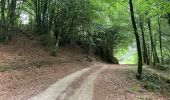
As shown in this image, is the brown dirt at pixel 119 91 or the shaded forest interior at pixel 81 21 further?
the shaded forest interior at pixel 81 21

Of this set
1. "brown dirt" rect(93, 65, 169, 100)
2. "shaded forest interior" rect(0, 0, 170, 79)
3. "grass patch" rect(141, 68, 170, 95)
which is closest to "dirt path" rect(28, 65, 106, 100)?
"brown dirt" rect(93, 65, 169, 100)

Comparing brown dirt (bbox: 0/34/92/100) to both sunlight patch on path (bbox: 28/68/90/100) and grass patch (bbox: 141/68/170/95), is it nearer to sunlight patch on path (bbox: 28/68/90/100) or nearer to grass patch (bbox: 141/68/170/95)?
sunlight patch on path (bbox: 28/68/90/100)

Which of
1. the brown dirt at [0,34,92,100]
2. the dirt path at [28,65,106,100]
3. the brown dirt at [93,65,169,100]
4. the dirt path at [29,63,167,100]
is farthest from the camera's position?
the brown dirt at [93,65,169,100]

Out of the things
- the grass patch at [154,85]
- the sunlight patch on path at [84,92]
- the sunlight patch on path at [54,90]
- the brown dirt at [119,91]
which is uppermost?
the sunlight patch on path at [54,90]

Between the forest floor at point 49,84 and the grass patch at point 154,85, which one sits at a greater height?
the forest floor at point 49,84

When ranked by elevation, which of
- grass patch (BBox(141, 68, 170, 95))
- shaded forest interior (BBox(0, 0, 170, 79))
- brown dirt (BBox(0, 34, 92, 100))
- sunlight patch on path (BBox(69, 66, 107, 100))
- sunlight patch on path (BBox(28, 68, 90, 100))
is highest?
shaded forest interior (BBox(0, 0, 170, 79))

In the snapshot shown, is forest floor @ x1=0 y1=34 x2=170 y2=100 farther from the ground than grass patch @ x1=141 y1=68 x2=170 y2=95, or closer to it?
farther from the ground

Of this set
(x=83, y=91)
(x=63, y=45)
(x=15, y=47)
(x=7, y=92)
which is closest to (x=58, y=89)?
(x=83, y=91)

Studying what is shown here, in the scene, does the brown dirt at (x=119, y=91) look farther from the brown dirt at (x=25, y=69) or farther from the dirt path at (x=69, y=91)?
the brown dirt at (x=25, y=69)

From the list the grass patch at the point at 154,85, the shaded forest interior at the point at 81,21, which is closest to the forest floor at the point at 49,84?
the grass patch at the point at 154,85

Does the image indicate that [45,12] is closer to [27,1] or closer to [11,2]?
[27,1]

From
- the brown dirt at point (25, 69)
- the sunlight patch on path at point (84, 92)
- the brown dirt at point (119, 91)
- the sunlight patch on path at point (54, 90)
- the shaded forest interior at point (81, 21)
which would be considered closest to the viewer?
the sunlight patch on path at point (54, 90)

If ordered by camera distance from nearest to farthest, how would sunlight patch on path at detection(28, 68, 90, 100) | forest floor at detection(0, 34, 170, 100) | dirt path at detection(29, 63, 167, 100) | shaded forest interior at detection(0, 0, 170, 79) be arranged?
sunlight patch on path at detection(28, 68, 90, 100), dirt path at detection(29, 63, 167, 100), forest floor at detection(0, 34, 170, 100), shaded forest interior at detection(0, 0, 170, 79)

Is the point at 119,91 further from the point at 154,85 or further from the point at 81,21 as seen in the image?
the point at 81,21
